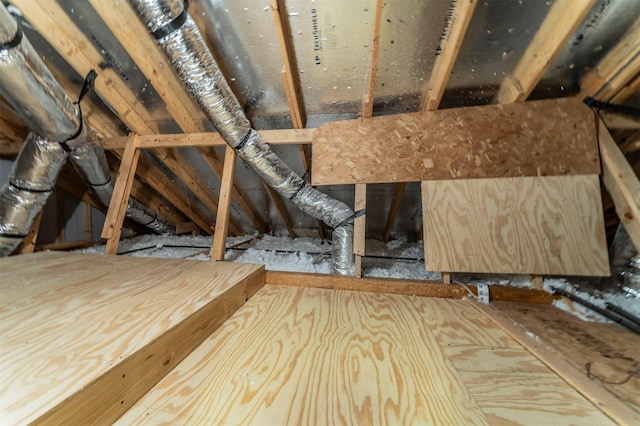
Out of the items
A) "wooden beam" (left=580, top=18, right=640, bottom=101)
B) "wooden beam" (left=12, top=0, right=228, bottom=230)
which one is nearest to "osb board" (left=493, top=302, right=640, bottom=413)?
"wooden beam" (left=580, top=18, right=640, bottom=101)

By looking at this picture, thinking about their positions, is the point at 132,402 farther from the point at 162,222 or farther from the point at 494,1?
the point at 162,222

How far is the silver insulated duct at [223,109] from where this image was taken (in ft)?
4.06

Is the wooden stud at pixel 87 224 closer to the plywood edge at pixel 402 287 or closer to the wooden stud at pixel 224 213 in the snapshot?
the wooden stud at pixel 224 213

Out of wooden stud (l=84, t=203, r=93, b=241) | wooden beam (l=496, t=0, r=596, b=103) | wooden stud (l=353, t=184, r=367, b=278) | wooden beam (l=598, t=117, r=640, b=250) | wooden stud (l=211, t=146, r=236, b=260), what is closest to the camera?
wooden beam (l=496, t=0, r=596, b=103)

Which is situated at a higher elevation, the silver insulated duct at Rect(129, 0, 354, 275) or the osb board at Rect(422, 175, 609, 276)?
the silver insulated duct at Rect(129, 0, 354, 275)

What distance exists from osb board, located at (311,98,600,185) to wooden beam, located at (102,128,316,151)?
0.48 feet

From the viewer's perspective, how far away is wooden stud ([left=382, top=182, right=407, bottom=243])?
2352mm

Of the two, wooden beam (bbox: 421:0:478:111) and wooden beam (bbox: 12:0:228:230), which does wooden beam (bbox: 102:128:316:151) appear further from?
wooden beam (bbox: 421:0:478:111)

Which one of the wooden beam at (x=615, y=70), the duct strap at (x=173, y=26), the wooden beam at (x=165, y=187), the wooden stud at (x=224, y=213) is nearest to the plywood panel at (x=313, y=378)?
the wooden stud at (x=224, y=213)

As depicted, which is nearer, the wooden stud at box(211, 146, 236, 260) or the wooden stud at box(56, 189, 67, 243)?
the wooden stud at box(211, 146, 236, 260)

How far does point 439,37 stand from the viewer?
1378mm

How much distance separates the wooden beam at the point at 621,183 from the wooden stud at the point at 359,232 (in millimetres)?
1455

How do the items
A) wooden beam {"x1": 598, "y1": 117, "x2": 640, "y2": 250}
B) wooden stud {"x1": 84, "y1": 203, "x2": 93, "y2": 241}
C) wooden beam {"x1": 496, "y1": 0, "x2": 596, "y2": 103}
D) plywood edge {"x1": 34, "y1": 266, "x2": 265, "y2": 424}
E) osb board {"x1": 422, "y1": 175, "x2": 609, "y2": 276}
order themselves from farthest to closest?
wooden stud {"x1": 84, "y1": 203, "x2": 93, "y2": 241} → osb board {"x1": 422, "y1": 175, "x2": 609, "y2": 276} → wooden beam {"x1": 598, "y1": 117, "x2": 640, "y2": 250} → wooden beam {"x1": 496, "y1": 0, "x2": 596, "y2": 103} → plywood edge {"x1": 34, "y1": 266, "x2": 265, "y2": 424}

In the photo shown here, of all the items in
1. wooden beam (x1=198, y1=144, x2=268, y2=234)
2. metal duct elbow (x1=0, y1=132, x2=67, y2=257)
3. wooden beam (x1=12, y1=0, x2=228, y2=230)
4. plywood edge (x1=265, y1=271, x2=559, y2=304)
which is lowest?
plywood edge (x1=265, y1=271, x2=559, y2=304)
